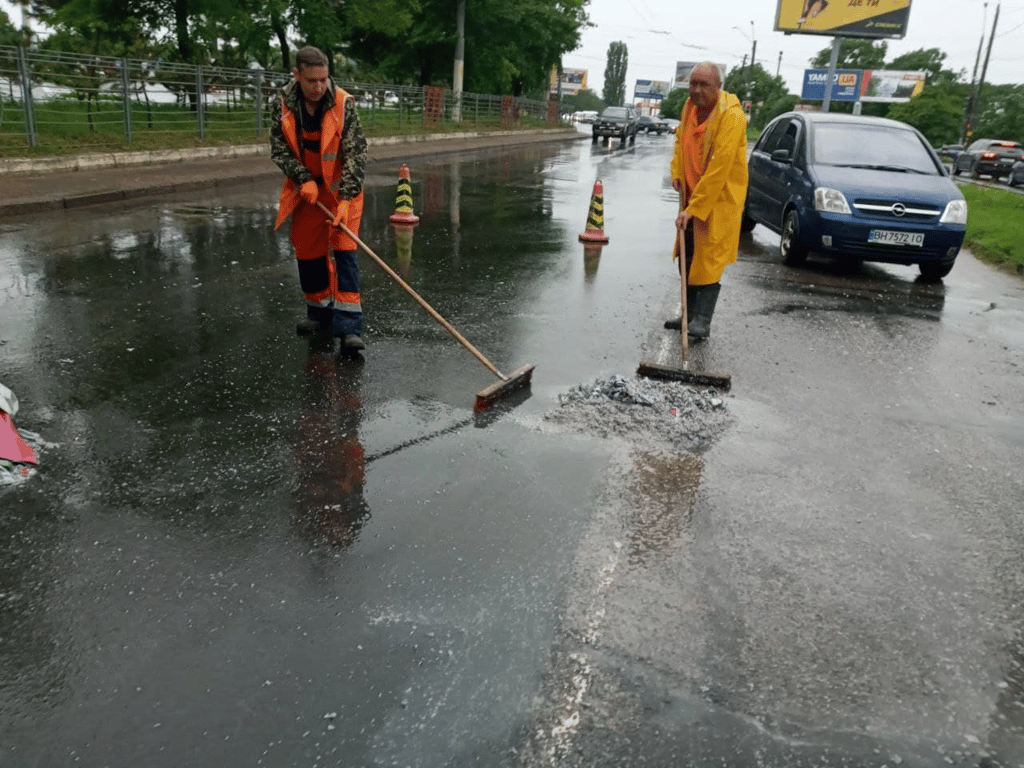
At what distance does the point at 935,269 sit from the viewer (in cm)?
911

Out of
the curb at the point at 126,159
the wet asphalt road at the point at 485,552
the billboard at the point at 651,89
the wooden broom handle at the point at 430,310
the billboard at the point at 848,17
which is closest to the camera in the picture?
the wet asphalt road at the point at 485,552

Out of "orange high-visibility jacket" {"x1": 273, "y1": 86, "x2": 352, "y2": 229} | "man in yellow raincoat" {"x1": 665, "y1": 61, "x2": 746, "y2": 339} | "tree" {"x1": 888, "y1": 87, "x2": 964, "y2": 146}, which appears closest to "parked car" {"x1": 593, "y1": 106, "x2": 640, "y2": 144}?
"tree" {"x1": 888, "y1": 87, "x2": 964, "y2": 146}

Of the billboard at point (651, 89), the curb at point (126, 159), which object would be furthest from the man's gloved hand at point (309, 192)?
the billboard at point (651, 89)

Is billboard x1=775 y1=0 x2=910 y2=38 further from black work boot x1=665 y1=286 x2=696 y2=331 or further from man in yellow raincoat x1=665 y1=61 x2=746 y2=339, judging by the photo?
black work boot x1=665 y1=286 x2=696 y2=331

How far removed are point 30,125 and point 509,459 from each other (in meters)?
13.2

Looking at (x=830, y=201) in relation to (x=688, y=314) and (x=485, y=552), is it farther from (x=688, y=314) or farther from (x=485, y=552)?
(x=485, y=552)

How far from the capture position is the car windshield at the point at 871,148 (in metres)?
9.54

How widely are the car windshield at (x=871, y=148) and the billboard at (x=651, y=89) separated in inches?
5072

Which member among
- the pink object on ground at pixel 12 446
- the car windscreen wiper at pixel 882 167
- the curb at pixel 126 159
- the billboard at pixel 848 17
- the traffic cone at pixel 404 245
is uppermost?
the billboard at pixel 848 17

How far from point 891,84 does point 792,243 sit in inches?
3369

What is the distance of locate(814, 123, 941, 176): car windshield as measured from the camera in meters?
9.54

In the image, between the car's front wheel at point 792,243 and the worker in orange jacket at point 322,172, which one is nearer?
the worker in orange jacket at point 322,172

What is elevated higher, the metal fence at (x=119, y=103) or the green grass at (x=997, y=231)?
the metal fence at (x=119, y=103)

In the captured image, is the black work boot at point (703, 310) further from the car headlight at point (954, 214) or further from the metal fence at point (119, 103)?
the metal fence at point (119, 103)
